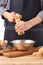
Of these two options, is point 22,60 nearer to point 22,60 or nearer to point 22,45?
point 22,60

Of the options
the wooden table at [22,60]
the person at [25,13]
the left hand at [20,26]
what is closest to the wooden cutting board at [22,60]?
the wooden table at [22,60]

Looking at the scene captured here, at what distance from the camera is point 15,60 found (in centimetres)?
129

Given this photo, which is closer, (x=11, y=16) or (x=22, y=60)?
(x=22, y=60)

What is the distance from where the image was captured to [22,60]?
1.28 meters

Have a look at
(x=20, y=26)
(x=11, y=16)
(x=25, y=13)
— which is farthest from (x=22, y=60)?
(x=25, y=13)

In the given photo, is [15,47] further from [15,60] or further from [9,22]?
[9,22]

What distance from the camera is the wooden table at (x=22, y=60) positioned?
123cm

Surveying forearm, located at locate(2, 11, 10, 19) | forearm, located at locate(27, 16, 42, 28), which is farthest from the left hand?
forearm, located at locate(2, 11, 10, 19)

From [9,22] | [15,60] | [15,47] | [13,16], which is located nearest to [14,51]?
[15,47]

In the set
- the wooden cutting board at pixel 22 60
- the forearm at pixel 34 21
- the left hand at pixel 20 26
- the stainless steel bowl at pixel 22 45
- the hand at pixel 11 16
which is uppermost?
the hand at pixel 11 16

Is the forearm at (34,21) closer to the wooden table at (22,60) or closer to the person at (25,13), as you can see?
the person at (25,13)

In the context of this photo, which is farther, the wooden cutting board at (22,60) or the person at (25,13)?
the person at (25,13)

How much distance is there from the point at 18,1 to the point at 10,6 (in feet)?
0.25

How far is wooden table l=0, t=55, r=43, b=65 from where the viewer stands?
123cm
